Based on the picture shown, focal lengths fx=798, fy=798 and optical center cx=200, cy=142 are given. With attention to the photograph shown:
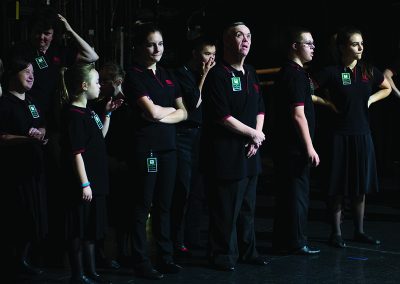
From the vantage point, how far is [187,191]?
5984 millimetres

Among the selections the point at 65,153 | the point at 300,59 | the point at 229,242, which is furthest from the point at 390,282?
the point at 65,153

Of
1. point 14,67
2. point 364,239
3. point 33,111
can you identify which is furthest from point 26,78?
point 364,239

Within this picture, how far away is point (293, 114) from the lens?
598cm

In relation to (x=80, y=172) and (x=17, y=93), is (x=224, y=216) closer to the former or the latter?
(x=80, y=172)

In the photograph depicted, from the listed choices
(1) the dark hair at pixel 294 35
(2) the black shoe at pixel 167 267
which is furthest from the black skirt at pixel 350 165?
(2) the black shoe at pixel 167 267

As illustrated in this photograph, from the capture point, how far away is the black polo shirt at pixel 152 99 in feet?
17.4

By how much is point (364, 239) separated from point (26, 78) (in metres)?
3.04

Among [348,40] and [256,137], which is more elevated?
[348,40]

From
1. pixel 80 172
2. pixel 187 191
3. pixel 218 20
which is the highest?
pixel 218 20

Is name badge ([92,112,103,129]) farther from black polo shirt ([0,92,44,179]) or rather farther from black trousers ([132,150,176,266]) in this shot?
black polo shirt ([0,92,44,179])

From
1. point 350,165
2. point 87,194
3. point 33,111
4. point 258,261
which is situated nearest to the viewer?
point 87,194

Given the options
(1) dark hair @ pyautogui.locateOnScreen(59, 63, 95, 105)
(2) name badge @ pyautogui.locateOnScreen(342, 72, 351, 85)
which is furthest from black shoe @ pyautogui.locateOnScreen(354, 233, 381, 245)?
(1) dark hair @ pyautogui.locateOnScreen(59, 63, 95, 105)

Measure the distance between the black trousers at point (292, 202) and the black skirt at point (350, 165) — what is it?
1.20 ft

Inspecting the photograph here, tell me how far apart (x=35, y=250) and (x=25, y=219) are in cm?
68
